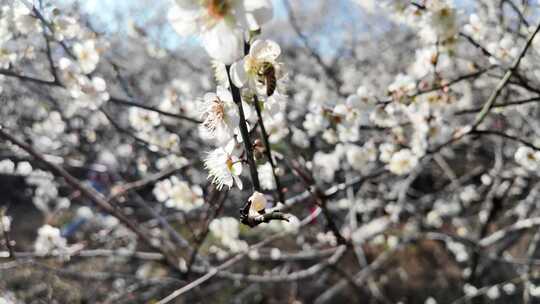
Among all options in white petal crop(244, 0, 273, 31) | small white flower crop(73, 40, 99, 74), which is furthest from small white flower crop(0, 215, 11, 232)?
white petal crop(244, 0, 273, 31)

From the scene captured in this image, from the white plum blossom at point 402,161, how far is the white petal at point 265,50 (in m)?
1.14

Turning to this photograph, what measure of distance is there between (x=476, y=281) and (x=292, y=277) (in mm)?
1767

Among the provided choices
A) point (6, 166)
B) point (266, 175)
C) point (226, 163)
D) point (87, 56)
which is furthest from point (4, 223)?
point (226, 163)

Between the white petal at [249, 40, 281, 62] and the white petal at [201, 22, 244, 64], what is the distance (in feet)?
0.34

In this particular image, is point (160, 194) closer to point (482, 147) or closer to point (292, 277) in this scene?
point (292, 277)

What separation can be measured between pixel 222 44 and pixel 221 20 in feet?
0.14

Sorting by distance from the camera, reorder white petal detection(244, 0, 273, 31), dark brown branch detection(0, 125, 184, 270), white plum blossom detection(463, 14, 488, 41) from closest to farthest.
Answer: white petal detection(244, 0, 273, 31)
dark brown branch detection(0, 125, 184, 270)
white plum blossom detection(463, 14, 488, 41)

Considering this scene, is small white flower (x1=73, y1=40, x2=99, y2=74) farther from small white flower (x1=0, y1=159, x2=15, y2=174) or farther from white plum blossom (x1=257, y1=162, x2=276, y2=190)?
small white flower (x1=0, y1=159, x2=15, y2=174)

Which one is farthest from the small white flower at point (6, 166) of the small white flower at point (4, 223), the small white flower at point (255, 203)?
the small white flower at point (255, 203)

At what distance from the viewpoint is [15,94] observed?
2883mm

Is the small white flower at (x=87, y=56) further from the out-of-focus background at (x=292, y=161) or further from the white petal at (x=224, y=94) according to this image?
the white petal at (x=224, y=94)

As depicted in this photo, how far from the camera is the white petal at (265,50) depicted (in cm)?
76

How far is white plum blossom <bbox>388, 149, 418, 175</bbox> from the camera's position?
71.2 inches

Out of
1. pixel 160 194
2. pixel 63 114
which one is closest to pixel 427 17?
pixel 160 194
